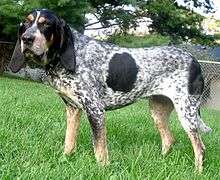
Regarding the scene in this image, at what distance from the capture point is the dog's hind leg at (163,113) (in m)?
6.88

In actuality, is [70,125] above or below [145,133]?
above

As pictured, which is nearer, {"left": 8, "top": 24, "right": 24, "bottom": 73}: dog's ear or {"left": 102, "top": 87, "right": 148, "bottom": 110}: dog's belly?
{"left": 8, "top": 24, "right": 24, "bottom": 73}: dog's ear

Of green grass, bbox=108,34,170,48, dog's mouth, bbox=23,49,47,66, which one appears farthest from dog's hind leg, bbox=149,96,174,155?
green grass, bbox=108,34,170,48

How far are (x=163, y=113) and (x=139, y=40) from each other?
1687cm

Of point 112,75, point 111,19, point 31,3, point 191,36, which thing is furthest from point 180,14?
point 112,75

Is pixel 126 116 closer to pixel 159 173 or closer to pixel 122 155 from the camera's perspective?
pixel 122 155

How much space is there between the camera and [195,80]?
6473 millimetres

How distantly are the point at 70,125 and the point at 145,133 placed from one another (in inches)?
83.1

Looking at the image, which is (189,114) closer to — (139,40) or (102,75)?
(102,75)

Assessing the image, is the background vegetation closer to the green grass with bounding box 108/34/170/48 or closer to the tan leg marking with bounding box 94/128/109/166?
the green grass with bounding box 108/34/170/48

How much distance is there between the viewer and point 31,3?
21469mm

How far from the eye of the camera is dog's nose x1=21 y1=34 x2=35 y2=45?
5.20 metres

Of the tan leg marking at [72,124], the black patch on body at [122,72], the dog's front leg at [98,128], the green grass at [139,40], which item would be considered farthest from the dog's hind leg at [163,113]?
the green grass at [139,40]

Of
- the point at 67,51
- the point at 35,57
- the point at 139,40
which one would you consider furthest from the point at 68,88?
the point at 139,40
